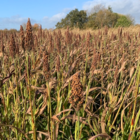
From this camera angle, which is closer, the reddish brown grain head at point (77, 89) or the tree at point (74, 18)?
the reddish brown grain head at point (77, 89)

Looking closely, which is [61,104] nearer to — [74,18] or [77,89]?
[77,89]

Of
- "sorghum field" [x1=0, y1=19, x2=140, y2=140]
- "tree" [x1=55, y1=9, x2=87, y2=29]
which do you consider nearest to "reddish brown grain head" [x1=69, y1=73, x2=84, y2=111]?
"sorghum field" [x1=0, y1=19, x2=140, y2=140]

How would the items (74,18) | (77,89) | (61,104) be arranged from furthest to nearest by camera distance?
(74,18) < (61,104) < (77,89)

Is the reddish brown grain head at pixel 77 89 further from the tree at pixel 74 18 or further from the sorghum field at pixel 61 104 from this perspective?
the tree at pixel 74 18

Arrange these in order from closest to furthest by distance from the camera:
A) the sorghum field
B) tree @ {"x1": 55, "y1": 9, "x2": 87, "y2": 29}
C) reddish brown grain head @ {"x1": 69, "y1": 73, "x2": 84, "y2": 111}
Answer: reddish brown grain head @ {"x1": 69, "y1": 73, "x2": 84, "y2": 111}
the sorghum field
tree @ {"x1": 55, "y1": 9, "x2": 87, "y2": 29}

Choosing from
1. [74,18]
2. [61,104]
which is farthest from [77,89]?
[74,18]

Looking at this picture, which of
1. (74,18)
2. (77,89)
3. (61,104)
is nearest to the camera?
(77,89)

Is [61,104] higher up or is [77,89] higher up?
[77,89]

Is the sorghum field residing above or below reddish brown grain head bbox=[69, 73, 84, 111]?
below

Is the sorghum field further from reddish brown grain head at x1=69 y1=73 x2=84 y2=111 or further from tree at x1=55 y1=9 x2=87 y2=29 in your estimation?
tree at x1=55 y1=9 x2=87 y2=29

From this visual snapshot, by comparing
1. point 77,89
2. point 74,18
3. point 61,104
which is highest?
point 74,18

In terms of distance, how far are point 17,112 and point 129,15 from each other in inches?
1085

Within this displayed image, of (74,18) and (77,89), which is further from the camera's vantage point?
(74,18)

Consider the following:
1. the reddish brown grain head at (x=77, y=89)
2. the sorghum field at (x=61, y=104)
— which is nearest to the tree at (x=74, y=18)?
the sorghum field at (x=61, y=104)
